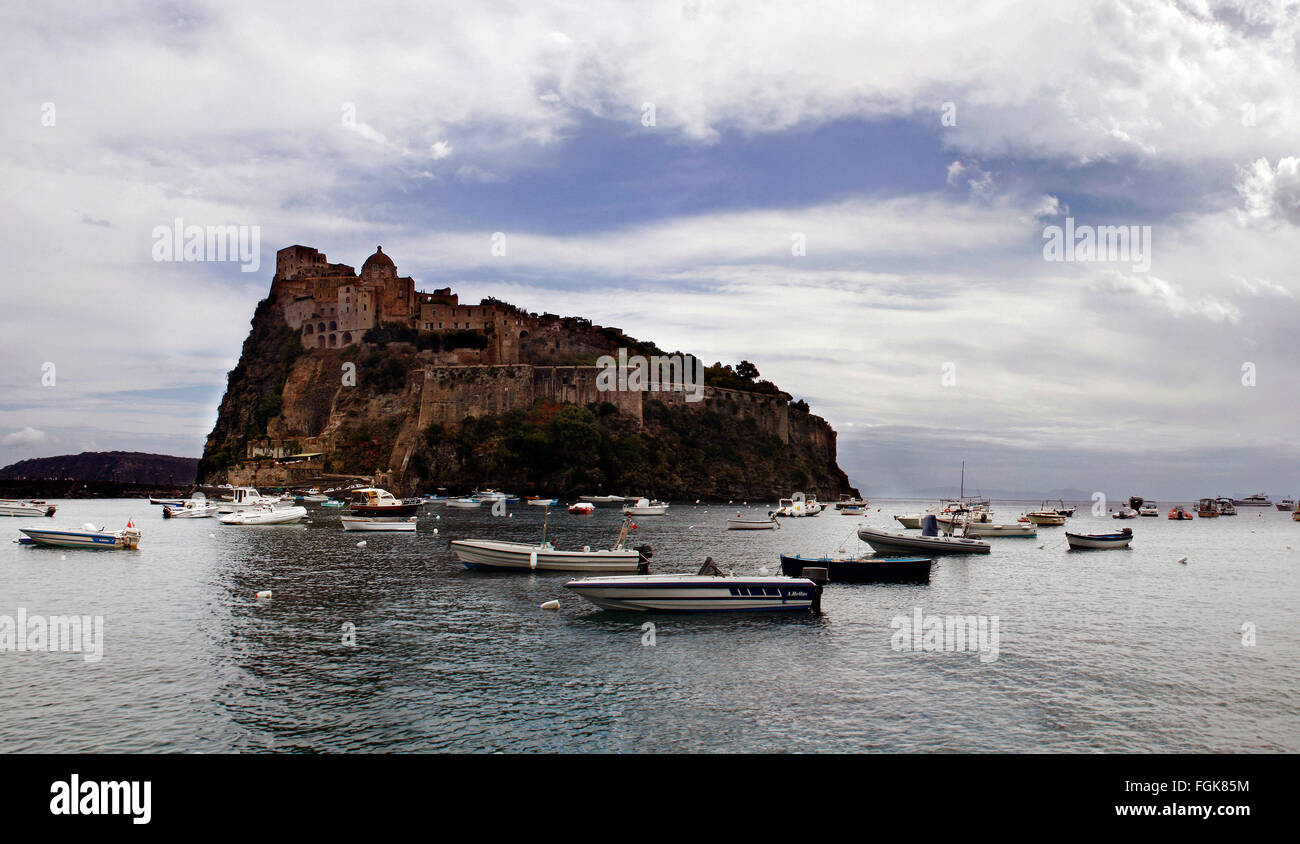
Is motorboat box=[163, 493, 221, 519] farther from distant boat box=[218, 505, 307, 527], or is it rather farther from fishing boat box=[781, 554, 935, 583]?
fishing boat box=[781, 554, 935, 583]

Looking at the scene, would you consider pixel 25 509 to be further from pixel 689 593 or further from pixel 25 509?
pixel 689 593

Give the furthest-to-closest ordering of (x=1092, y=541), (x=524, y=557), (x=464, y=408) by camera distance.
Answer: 1. (x=464, y=408)
2. (x=1092, y=541)
3. (x=524, y=557)

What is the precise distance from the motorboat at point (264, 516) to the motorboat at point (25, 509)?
16492 mm

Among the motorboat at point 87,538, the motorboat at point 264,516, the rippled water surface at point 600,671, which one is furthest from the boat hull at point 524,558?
the motorboat at point 264,516

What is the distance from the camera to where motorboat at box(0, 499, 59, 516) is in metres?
57.6

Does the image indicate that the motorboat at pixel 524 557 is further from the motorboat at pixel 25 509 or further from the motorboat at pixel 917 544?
the motorboat at pixel 25 509

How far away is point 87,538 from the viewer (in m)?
35.2

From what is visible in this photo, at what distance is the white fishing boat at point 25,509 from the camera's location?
57.6m

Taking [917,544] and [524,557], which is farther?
[917,544]

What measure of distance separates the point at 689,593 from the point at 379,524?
30.6m

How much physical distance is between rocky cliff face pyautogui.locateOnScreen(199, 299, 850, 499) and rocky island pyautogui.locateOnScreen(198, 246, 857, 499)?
0.56 feet

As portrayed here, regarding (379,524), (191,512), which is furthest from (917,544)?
(191,512)

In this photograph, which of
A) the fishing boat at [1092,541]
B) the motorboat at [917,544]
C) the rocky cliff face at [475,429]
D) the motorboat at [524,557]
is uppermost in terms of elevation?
the rocky cliff face at [475,429]

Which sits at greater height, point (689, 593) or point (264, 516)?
point (689, 593)
